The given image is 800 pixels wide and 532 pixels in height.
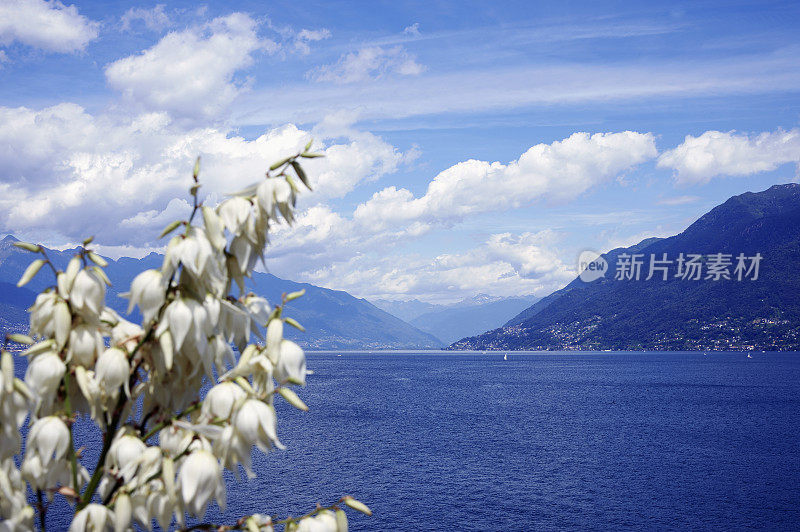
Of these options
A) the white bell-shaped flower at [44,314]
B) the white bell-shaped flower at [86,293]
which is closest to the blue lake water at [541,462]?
the white bell-shaped flower at [44,314]

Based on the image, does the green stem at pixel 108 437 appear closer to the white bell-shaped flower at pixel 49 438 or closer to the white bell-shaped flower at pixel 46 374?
the white bell-shaped flower at pixel 49 438

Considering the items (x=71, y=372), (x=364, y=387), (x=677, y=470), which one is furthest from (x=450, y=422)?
(x=71, y=372)

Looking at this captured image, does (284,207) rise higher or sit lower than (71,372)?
higher

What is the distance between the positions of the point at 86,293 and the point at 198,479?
0.87 metres

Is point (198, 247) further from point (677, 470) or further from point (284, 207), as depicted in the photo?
point (677, 470)

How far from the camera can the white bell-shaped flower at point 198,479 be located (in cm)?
231

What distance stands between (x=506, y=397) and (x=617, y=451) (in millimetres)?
46138

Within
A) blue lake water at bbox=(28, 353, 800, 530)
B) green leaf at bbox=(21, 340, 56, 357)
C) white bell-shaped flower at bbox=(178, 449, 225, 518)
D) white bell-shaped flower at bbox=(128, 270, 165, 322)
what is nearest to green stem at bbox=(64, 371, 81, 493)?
green leaf at bbox=(21, 340, 56, 357)

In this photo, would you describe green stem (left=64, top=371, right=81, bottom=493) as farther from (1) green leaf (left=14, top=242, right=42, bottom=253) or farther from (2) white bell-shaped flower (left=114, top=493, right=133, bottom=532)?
(1) green leaf (left=14, top=242, right=42, bottom=253)

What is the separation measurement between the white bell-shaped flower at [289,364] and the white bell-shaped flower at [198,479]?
0.39 m

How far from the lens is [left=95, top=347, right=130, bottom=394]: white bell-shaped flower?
250 centimetres

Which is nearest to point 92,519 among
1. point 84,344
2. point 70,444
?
point 70,444

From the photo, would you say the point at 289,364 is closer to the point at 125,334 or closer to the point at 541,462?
the point at 125,334

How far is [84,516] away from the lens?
247 centimetres
